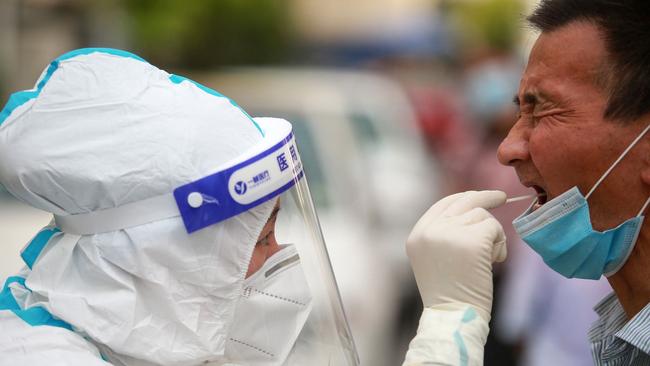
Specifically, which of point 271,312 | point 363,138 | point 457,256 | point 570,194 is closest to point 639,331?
point 570,194

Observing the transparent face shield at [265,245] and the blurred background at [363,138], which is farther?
the blurred background at [363,138]

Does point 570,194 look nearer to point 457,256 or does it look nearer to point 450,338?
point 457,256

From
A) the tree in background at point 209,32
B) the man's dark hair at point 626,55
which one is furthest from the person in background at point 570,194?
the tree in background at point 209,32

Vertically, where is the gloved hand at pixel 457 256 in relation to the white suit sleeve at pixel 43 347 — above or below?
above

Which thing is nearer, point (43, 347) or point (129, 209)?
point (43, 347)

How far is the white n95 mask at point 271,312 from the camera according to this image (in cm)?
289

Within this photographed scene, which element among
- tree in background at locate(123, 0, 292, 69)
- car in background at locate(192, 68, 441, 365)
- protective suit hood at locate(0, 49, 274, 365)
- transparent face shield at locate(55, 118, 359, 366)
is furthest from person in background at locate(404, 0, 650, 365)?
tree in background at locate(123, 0, 292, 69)

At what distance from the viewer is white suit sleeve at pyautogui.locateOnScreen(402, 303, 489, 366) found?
2658 mm

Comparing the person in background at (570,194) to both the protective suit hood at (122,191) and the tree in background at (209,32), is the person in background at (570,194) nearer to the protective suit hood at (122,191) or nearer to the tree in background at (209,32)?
the protective suit hood at (122,191)

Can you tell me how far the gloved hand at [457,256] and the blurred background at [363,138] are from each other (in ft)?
2.20

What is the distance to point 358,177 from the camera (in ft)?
26.2

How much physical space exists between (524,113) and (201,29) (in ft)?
49.5

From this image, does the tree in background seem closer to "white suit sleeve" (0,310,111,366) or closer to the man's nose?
the man's nose

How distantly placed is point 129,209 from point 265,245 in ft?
1.50
